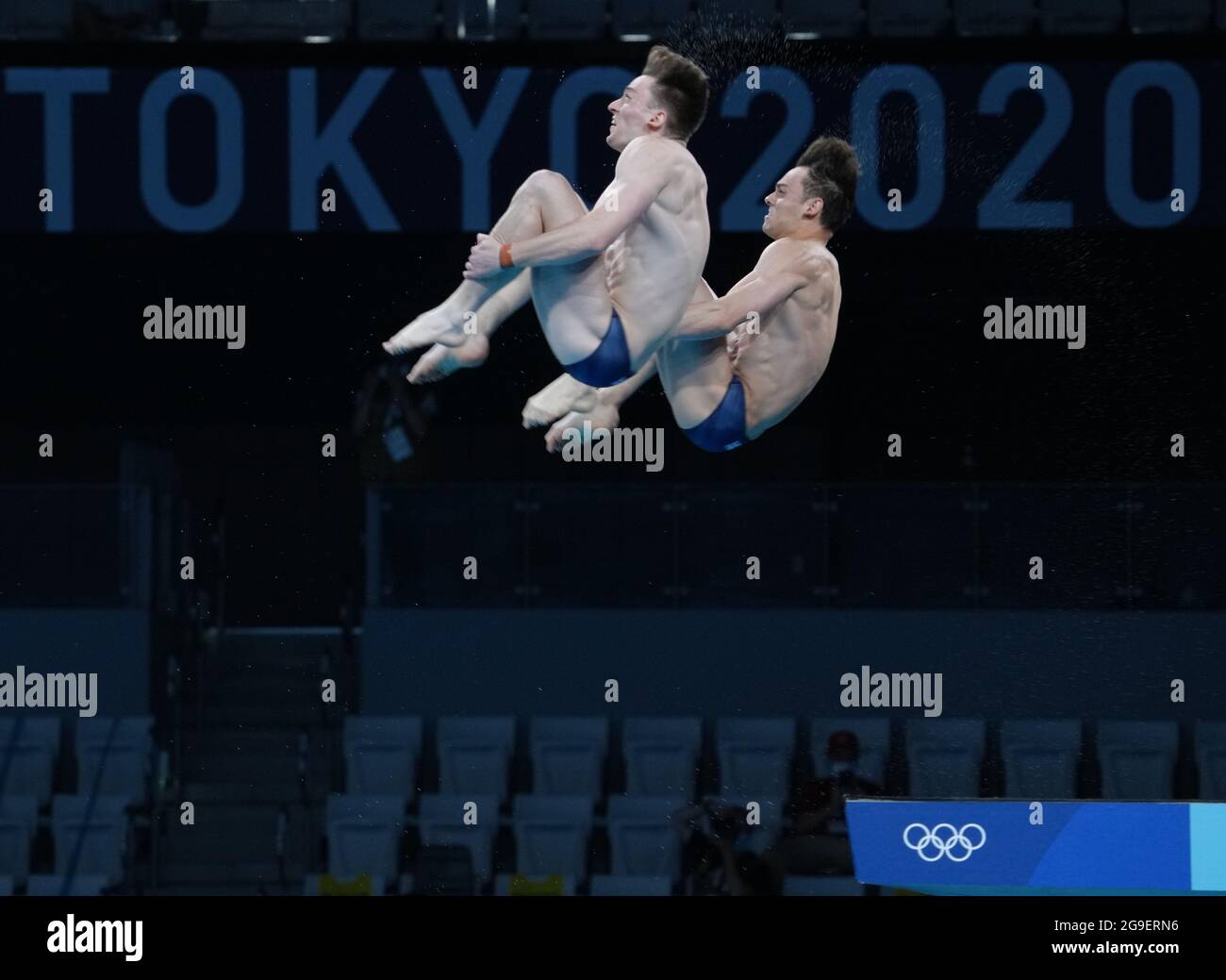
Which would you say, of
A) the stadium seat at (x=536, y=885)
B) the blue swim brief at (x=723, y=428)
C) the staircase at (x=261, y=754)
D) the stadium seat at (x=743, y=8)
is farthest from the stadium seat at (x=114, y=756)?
the stadium seat at (x=743, y=8)

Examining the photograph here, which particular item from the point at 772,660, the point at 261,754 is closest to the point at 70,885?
the point at 261,754

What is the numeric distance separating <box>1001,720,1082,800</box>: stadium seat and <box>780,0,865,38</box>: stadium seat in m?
1.81

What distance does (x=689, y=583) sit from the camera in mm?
4266

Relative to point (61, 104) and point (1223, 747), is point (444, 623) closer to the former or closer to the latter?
point (61, 104)

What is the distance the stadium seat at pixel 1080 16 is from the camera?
4.28 m

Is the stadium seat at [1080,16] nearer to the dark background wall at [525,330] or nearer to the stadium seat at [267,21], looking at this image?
the dark background wall at [525,330]

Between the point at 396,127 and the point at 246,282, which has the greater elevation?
the point at 396,127

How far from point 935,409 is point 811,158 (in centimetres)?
72

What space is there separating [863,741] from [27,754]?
2143mm

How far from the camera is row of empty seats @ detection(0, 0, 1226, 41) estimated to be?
14.0 ft

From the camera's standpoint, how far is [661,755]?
4242mm

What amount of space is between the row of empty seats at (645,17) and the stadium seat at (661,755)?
5.79 feet

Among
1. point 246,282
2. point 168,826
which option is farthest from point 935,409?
point 168,826

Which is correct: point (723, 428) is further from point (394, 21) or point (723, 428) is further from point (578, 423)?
point (394, 21)
